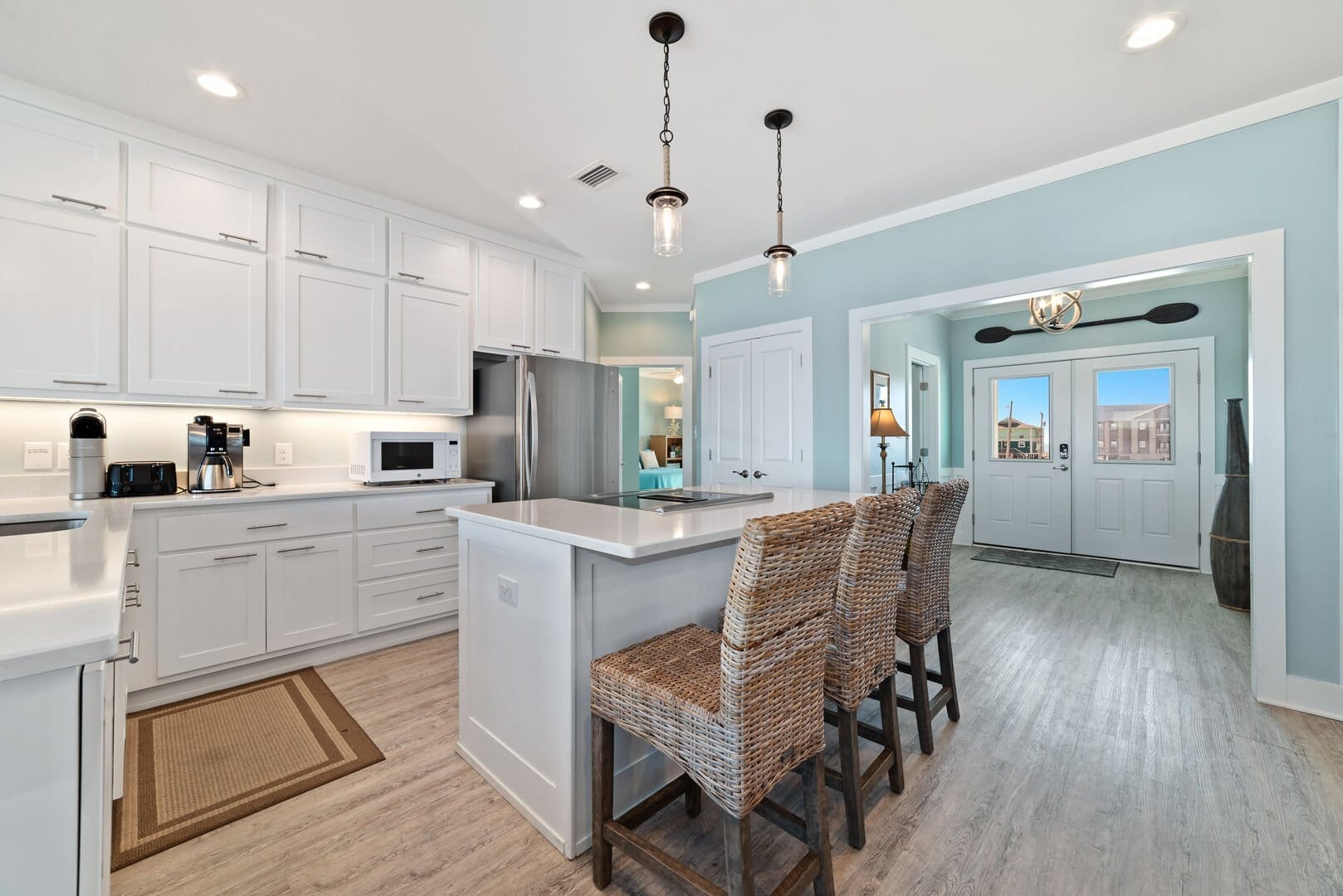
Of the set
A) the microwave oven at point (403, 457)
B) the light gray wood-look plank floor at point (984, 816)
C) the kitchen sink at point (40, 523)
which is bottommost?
the light gray wood-look plank floor at point (984, 816)

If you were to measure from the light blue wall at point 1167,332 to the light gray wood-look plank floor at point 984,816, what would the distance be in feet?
11.0

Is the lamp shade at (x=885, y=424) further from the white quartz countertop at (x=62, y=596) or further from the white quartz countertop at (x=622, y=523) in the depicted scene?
the white quartz countertop at (x=62, y=596)

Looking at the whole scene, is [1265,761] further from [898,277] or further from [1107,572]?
[1107,572]

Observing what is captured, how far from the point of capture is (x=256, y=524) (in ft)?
8.59

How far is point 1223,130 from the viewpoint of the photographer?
2490mm

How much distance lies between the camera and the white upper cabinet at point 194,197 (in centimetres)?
250

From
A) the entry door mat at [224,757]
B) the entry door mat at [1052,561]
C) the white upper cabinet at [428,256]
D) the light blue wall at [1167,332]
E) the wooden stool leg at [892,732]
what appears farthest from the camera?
the entry door mat at [1052,561]

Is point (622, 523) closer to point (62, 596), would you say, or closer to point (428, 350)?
point (62, 596)

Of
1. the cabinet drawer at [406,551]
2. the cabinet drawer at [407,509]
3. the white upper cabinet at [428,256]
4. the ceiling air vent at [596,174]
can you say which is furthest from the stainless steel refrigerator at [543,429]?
the ceiling air vent at [596,174]

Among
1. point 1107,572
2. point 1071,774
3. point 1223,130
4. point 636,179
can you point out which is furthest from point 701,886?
point 1107,572

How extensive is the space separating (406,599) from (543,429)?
4.34ft

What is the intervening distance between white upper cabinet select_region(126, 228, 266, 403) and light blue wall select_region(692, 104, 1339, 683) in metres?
3.84

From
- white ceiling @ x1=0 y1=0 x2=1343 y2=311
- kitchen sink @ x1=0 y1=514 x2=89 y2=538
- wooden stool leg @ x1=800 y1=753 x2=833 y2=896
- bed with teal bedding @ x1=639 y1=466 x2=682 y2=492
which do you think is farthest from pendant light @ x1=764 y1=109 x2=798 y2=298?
bed with teal bedding @ x1=639 y1=466 x2=682 y2=492

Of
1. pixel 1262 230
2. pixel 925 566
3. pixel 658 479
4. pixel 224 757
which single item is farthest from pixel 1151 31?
pixel 658 479
